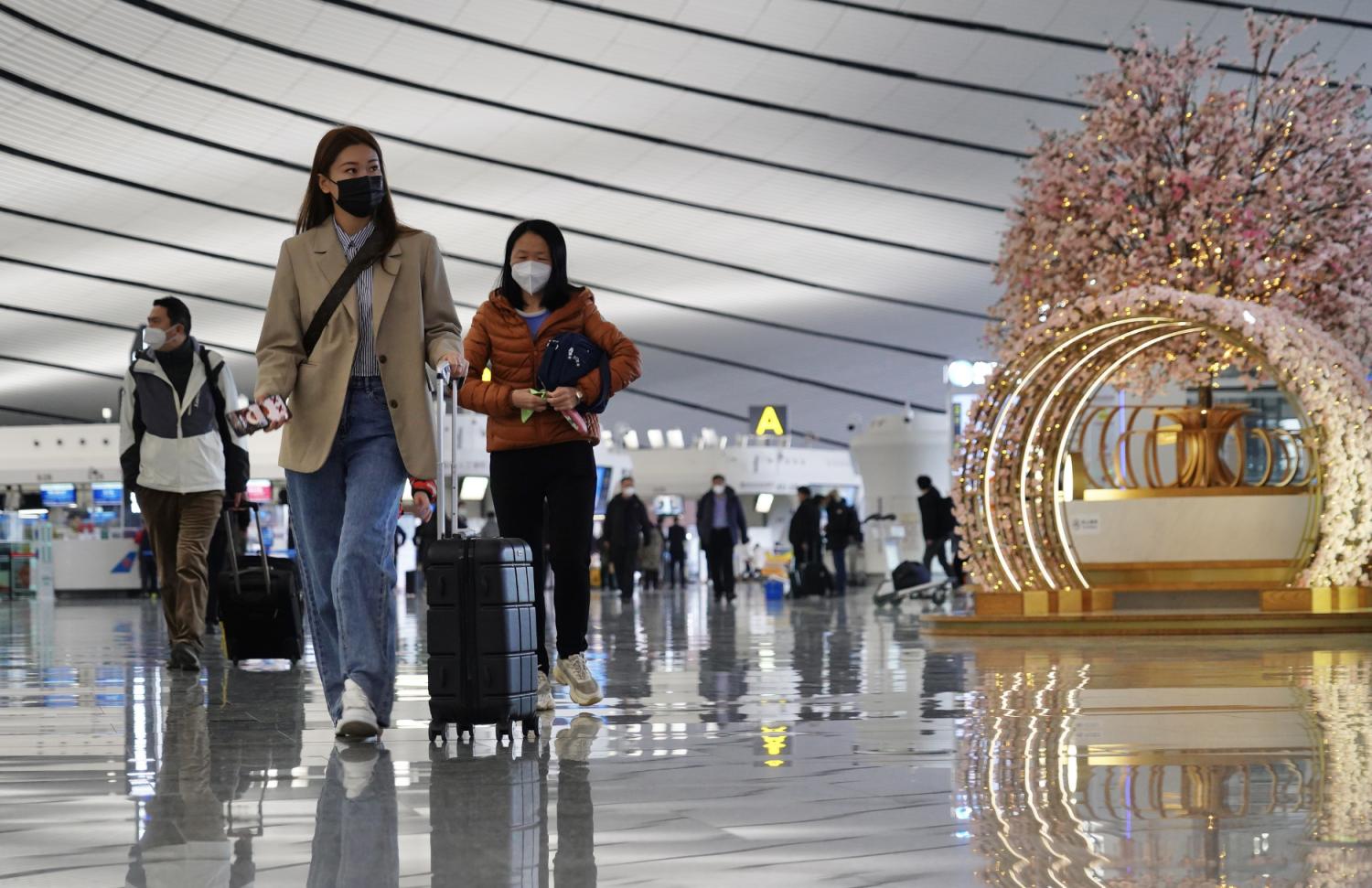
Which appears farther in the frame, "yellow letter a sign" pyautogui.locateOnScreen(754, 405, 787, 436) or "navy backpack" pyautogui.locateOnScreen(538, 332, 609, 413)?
"yellow letter a sign" pyautogui.locateOnScreen(754, 405, 787, 436)

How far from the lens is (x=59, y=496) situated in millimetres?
33281

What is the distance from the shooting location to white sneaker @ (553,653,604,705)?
5301 millimetres

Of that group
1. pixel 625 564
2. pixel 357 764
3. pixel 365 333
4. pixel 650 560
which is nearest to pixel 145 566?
pixel 625 564

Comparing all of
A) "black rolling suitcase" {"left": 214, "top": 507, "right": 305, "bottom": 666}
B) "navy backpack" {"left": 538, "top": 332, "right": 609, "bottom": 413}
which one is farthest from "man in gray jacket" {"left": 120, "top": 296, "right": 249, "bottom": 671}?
"navy backpack" {"left": 538, "top": 332, "right": 609, "bottom": 413}

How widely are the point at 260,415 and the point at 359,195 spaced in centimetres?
65

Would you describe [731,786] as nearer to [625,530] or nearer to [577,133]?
[625,530]

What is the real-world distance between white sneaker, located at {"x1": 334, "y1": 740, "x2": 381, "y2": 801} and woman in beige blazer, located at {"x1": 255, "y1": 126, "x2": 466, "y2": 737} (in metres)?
0.05

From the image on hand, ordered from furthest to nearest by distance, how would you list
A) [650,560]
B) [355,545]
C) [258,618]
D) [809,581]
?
[650,560]
[809,581]
[258,618]
[355,545]

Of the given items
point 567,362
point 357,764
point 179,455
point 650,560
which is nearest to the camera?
point 357,764

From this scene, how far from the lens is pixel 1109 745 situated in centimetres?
402

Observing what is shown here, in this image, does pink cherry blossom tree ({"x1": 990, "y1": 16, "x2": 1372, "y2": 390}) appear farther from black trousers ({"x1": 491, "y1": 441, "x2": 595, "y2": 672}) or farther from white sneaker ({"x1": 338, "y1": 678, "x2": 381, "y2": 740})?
white sneaker ({"x1": 338, "y1": 678, "x2": 381, "y2": 740})

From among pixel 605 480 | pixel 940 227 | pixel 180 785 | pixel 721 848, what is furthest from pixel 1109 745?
pixel 940 227

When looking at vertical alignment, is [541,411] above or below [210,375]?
below

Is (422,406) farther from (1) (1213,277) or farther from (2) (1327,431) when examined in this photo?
(1) (1213,277)
